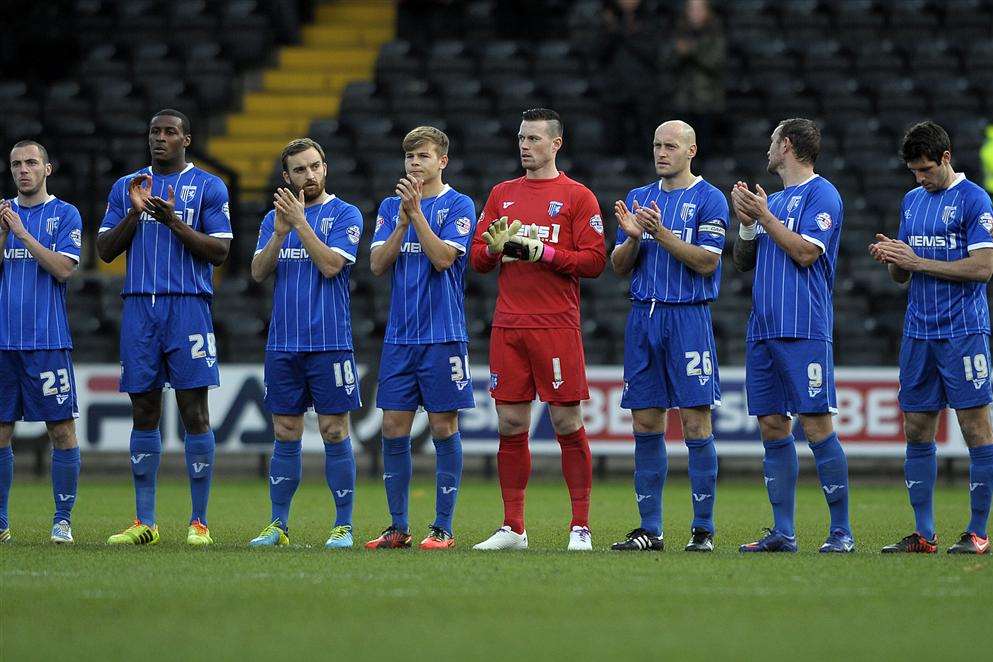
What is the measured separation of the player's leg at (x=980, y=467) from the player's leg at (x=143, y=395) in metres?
4.60

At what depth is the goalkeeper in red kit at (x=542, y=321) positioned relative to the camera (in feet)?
27.8

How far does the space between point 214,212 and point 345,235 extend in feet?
2.67

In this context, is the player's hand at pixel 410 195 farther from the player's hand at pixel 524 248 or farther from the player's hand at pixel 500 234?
the player's hand at pixel 524 248

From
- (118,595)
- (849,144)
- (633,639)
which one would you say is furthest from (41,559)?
(849,144)

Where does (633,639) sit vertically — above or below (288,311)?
below

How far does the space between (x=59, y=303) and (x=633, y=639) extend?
4.95 metres

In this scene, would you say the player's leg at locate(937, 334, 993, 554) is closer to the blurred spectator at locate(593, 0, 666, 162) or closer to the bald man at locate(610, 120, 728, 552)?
the bald man at locate(610, 120, 728, 552)

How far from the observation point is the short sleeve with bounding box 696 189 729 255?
8.41m

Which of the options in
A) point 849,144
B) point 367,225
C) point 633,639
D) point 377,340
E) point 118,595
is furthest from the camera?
point 849,144

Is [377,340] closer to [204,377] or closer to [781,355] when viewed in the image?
[204,377]

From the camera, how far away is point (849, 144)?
18.6 m

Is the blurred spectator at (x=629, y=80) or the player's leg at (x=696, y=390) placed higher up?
the blurred spectator at (x=629, y=80)

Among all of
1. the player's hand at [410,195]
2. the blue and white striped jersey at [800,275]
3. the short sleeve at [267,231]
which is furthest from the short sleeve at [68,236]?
the blue and white striped jersey at [800,275]

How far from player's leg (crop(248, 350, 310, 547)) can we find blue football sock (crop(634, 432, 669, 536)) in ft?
6.55
